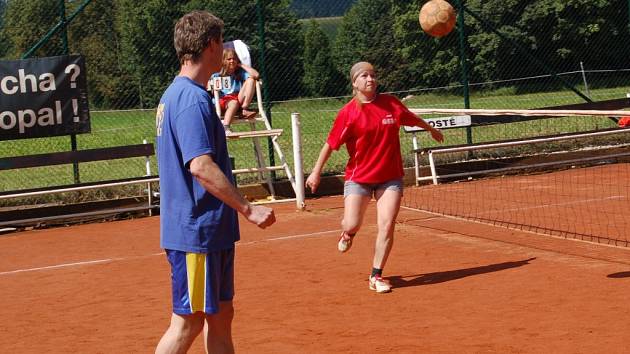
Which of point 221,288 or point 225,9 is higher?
point 225,9

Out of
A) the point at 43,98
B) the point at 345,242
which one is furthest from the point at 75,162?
the point at 345,242

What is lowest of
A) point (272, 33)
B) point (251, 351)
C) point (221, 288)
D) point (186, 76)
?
point (251, 351)

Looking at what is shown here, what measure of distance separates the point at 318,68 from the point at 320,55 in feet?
2.76

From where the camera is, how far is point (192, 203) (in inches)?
181

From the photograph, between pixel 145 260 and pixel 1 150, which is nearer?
pixel 145 260

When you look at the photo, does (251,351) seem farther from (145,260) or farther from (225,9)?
(225,9)

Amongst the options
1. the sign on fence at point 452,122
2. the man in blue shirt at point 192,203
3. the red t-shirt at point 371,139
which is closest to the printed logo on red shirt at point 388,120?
the red t-shirt at point 371,139

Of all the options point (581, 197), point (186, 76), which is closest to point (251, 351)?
point (186, 76)

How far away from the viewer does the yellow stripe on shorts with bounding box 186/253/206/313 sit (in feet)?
15.2

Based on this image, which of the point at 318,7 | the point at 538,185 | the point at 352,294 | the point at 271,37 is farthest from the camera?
the point at 318,7

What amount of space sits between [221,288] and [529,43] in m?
18.2

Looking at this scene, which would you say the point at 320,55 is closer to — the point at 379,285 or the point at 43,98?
A: the point at 43,98

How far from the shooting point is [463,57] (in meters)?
15.7

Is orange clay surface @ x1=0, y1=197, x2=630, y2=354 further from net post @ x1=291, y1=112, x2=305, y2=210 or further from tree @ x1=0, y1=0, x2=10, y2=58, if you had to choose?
tree @ x1=0, y1=0, x2=10, y2=58
